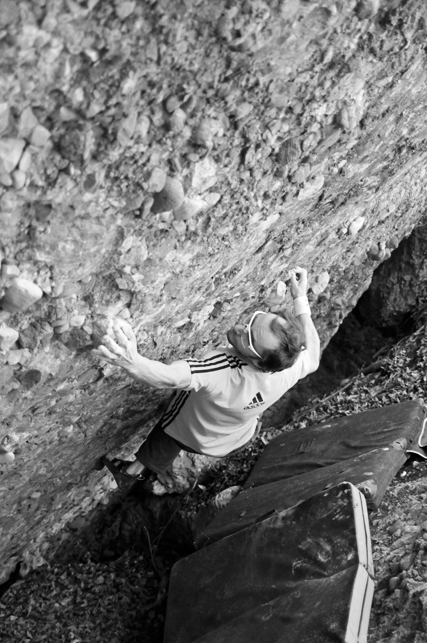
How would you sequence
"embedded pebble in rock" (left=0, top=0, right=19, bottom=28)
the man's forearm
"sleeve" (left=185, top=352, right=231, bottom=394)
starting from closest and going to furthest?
1. "embedded pebble in rock" (left=0, top=0, right=19, bottom=28)
2. "sleeve" (left=185, top=352, right=231, bottom=394)
3. the man's forearm

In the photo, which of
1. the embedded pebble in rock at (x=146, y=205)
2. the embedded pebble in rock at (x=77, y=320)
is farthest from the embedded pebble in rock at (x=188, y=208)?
the embedded pebble in rock at (x=77, y=320)

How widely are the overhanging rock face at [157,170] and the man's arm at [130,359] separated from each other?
110 mm

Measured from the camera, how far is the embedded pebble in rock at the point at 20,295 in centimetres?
211

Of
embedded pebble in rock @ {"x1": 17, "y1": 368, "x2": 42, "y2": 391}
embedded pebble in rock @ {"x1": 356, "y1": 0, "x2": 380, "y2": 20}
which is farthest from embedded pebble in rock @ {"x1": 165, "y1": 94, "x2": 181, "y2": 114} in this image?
embedded pebble in rock @ {"x1": 17, "y1": 368, "x2": 42, "y2": 391}

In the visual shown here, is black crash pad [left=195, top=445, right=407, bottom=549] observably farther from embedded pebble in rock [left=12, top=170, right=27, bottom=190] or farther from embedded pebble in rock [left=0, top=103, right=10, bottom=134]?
embedded pebble in rock [left=0, top=103, right=10, bottom=134]

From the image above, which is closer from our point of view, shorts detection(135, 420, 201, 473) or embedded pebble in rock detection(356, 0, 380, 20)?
embedded pebble in rock detection(356, 0, 380, 20)

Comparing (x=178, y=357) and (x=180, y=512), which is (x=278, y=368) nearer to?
(x=178, y=357)

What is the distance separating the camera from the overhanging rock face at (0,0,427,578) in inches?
73.7

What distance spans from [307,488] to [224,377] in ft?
2.68

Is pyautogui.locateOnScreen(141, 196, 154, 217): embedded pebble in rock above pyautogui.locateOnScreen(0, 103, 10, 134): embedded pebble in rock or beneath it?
beneath

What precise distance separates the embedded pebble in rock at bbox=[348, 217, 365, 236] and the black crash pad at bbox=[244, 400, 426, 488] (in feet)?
3.65

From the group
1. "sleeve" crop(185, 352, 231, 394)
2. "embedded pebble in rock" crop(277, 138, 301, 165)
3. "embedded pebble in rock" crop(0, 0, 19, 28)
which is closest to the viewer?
"embedded pebble in rock" crop(0, 0, 19, 28)

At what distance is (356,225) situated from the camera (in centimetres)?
406

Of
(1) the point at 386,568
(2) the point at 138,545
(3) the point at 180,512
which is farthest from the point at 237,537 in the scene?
(2) the point at 138,545
